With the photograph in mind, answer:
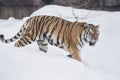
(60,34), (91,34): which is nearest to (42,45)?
(60,34)

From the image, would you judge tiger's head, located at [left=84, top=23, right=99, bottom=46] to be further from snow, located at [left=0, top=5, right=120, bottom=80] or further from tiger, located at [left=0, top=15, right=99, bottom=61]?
snow, located at [left=0, top=5, right=120, bottom=80]

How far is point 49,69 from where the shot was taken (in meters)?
5.07

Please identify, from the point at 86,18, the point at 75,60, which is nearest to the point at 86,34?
the point at 75,60

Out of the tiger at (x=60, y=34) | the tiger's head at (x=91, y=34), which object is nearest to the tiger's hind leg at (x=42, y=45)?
the tiger at (x=60, y=34)

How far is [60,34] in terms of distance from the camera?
5.51m

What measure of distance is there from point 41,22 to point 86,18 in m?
3.01

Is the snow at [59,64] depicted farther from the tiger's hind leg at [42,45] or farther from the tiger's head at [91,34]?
the tiger's head at [91,34]

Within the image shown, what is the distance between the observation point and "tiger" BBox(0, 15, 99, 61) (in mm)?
5379

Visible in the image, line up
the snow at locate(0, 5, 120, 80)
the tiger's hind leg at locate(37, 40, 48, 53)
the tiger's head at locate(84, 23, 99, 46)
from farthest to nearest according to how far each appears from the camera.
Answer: the tiger's hind leg at locate(37, 40, 48, 53), the tiger's head at locate(84, 23, 99, 46), the snow at locate(0, 5, 120, 80)

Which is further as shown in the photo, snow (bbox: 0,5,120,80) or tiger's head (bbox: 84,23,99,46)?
tiger's head (bbox: 84,23,99,46)

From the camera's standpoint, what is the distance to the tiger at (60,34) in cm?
538

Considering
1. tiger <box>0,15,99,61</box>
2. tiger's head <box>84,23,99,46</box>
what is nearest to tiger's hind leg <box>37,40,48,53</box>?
tiger <box>0,15,99,61</box>

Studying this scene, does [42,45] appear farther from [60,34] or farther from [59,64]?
[59,64]

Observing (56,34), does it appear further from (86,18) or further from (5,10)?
(5,10)
